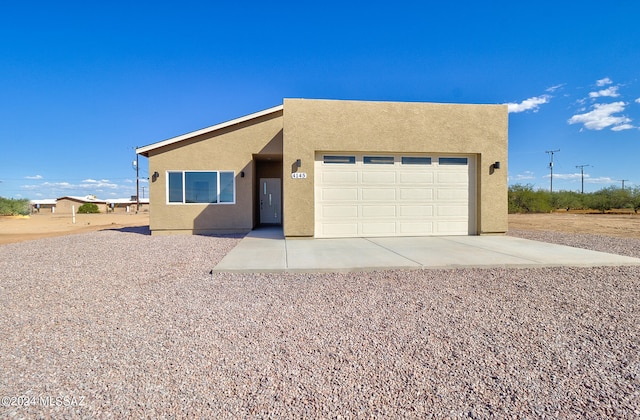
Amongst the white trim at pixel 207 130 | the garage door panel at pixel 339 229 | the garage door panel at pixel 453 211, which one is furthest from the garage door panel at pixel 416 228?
the white trim at pixel 207 130

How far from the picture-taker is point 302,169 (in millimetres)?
9672

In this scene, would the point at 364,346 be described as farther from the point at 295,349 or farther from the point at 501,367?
the point at 501,367

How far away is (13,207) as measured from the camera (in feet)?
95.4

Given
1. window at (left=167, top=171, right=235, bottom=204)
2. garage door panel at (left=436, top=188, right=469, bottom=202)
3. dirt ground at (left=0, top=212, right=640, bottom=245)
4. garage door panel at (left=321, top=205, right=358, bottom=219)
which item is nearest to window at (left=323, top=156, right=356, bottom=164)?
garage door panel at (left=321, top=205, right=358, bottom=219)

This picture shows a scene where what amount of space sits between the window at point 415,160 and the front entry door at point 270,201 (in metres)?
6.02

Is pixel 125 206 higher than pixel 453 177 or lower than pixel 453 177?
lower

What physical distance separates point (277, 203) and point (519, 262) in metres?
10.2

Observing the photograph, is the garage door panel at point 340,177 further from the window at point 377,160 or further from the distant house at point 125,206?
the distant house at point 125,206

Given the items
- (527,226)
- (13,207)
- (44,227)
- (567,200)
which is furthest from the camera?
(567,200)

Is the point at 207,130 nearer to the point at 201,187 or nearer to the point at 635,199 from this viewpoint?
the point at 201,187

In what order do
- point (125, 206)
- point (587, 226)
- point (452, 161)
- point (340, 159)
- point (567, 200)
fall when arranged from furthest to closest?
point (125, 206)
point (567, 200)
point (587, 226)
point (452, 161)
point (340, 159)

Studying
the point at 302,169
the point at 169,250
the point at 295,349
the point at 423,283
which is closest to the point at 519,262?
the point at 423,283

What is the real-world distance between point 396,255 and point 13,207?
36.5 m

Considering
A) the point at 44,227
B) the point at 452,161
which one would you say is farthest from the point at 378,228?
the point at 44,227
